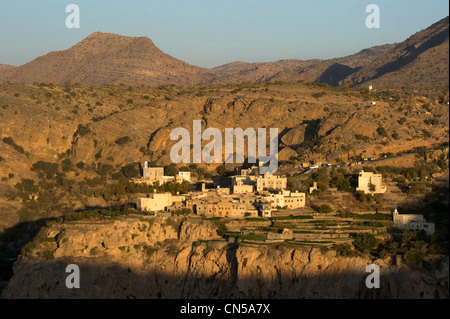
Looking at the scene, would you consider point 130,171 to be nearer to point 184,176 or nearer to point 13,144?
point 184,176

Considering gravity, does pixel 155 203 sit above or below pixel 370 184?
below

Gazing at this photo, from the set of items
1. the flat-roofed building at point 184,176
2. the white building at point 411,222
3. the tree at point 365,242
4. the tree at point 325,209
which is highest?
the flat-roofed building at point 184,176

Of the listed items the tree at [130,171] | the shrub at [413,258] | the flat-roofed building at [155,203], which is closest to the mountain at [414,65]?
the tree at [130,171]

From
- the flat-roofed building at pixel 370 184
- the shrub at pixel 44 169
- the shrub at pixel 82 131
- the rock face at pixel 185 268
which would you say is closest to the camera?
the rock face at pixel 185 268

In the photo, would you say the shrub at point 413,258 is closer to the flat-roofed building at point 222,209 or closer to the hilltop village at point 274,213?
the hilltop village at point 274,213

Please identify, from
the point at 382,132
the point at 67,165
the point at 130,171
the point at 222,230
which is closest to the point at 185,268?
the point at 222,230
